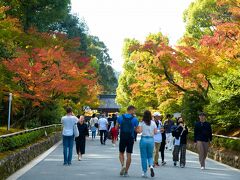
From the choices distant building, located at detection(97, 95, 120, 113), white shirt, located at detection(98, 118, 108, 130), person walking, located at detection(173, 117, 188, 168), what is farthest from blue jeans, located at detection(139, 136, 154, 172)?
distant building, located at detection(97, 95, 120, 113)

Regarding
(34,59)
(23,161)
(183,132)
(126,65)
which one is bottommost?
(23,161)

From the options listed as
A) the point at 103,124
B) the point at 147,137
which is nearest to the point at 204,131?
the point at 147,137

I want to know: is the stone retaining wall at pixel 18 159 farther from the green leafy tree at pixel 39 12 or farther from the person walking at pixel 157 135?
the green leafy tree at pixel 39 12

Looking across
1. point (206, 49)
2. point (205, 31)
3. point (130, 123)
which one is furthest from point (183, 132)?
point (205, 31)

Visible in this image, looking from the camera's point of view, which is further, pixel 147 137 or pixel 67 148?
pixel 67 148

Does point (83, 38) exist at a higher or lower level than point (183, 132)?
higher

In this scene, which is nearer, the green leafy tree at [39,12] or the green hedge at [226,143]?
the green hedge at [226,143]

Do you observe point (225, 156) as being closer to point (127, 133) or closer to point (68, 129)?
point (68, 129)

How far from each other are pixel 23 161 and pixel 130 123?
14.8 feet

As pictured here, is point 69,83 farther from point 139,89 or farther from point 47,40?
point 139,89

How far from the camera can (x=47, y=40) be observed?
28922 millimetres

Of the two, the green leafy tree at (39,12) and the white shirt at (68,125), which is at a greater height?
the green leafy tree at (39,12)

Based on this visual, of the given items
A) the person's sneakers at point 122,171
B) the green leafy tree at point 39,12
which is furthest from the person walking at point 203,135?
the green leafy tree at point 39,12

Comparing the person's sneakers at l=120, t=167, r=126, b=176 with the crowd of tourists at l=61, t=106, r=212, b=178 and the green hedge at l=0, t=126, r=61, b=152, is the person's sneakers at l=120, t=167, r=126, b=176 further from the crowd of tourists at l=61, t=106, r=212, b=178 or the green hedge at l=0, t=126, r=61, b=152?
the green hedge at l=0, t=126, r=61, b=152
